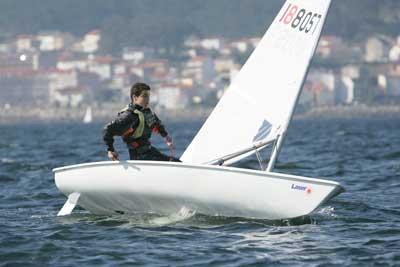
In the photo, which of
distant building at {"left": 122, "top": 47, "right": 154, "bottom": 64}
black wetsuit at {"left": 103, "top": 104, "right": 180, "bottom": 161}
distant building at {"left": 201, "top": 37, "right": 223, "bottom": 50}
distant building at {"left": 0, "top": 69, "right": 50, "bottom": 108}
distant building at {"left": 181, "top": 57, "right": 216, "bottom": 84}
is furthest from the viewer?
distant building at {"left": 201, "top": 37, "right": 223, "bottom": 50}

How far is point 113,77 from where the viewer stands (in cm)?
14838

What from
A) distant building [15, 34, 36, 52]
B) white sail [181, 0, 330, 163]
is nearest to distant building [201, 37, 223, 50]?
distant building [15, 34, 36, 52]

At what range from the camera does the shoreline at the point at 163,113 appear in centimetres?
12550

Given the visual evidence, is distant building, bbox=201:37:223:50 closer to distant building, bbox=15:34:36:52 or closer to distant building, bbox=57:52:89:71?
distant building, bbox=57:52:89:71

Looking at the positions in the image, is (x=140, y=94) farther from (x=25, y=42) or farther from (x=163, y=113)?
(x=25, y=42)

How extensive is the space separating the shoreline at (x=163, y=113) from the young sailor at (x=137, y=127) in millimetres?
111936

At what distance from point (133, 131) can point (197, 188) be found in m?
0.83

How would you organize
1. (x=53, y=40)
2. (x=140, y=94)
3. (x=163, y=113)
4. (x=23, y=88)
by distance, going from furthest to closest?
(x=53, y=40)
(x=23, y=88)
(x=163, y=113)
(x=140, y=94)

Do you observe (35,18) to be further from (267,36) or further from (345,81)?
(267,36)

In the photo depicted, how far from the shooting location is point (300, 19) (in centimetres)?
1195

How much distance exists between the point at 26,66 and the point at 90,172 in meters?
134

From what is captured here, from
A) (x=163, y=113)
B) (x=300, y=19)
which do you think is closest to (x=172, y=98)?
(x=163, y=113)

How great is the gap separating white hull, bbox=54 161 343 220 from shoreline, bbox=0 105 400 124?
112m

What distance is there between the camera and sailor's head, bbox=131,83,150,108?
37.1 feet
